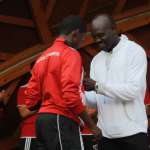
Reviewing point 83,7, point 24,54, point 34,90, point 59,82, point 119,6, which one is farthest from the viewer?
point 119,6

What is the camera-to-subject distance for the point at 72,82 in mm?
4223

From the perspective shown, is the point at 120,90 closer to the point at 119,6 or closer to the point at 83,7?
the point at 83,7

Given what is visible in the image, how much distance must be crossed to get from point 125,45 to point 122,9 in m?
3.68

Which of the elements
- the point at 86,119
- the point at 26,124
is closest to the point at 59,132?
the point at 86,119

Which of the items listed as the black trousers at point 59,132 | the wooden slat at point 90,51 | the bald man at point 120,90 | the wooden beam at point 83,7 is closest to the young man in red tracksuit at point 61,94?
the black trousers at point 59,132

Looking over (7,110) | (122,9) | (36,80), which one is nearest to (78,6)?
(122,9)

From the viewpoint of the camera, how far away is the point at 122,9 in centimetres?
795

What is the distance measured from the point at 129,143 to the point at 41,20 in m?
3.58

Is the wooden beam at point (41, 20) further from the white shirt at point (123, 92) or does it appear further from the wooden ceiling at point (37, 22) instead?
the white shirt at point (123, 92)

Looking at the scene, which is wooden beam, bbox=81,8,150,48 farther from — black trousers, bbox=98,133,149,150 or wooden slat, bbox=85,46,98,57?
black trousers, bbox=98,133,149,150

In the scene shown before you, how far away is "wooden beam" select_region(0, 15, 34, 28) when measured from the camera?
290 inches

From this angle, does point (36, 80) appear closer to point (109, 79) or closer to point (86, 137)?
point (109, 79)

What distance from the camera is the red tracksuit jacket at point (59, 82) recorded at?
4230 mm

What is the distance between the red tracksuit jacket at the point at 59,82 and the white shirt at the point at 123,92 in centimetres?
20
